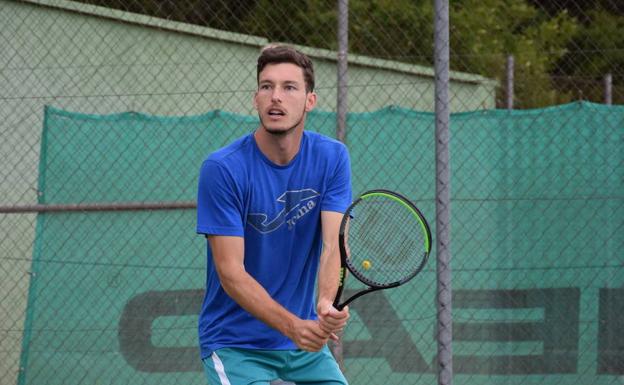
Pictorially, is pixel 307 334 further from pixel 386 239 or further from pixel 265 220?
pixel 386 239

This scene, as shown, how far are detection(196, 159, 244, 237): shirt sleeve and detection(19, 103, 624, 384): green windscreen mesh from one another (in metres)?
3.01

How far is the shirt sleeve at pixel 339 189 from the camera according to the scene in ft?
13.1

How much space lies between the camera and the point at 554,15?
899 inches

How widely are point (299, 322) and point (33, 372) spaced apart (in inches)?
146

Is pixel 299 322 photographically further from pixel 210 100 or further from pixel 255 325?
pixel 210 100

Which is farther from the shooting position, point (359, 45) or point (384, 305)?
point (359, 45)

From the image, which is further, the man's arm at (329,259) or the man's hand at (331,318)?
the man's arm at (329,259)

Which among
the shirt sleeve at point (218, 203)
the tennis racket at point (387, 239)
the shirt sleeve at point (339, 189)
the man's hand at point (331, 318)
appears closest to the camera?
the man's hand at point (331, 318)

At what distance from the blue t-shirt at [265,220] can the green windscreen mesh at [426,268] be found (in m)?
2.79

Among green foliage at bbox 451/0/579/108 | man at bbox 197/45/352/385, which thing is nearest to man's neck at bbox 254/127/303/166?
man at bbox 197/45/352/385

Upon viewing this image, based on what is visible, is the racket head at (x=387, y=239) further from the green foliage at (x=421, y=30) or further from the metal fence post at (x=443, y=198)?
the green foliage at (x=421, y=30)

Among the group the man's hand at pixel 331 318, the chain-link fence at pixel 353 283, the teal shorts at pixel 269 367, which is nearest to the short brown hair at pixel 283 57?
the man's hand at pixel 331 318

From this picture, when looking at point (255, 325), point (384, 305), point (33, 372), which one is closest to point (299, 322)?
point (255, 325)

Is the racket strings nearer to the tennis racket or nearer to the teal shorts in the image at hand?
the tennis racket
